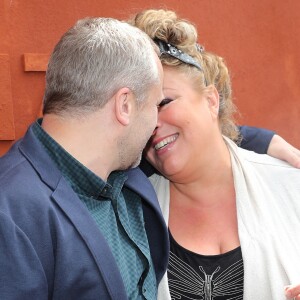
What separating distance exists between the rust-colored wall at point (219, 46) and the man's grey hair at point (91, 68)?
60.9 inches

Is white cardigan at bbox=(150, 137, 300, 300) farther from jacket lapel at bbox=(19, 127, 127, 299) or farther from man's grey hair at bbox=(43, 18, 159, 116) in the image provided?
man's grey hair at bbox=(43, 18, 159, 116)

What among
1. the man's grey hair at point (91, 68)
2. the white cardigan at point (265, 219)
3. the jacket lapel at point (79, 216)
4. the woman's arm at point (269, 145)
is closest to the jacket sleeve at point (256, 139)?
the woman's arm at point (269, 145)

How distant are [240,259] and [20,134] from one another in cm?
155

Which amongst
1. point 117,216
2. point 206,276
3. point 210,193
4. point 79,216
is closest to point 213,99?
point 210,193

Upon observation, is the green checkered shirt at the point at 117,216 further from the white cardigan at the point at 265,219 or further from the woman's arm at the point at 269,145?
the woman's arm at the point at 269,145

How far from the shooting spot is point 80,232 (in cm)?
164

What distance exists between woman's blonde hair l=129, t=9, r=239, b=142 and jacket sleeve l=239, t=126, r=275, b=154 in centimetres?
22

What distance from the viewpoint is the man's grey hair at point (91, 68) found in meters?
1.81

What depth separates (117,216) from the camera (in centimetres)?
192

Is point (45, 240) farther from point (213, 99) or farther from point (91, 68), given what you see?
point (213, 99)

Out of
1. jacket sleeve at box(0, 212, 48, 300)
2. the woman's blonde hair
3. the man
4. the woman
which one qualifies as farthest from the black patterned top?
jacket sleeve at box(0, 212, 48, 300)

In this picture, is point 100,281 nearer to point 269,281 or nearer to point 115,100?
point 115,100

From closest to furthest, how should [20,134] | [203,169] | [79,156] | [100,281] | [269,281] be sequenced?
[100,281] < [79,156] < [269,281] < [203,169] < [20,134]

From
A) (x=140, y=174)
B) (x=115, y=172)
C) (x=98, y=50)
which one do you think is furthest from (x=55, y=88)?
(x=140, y=174)
